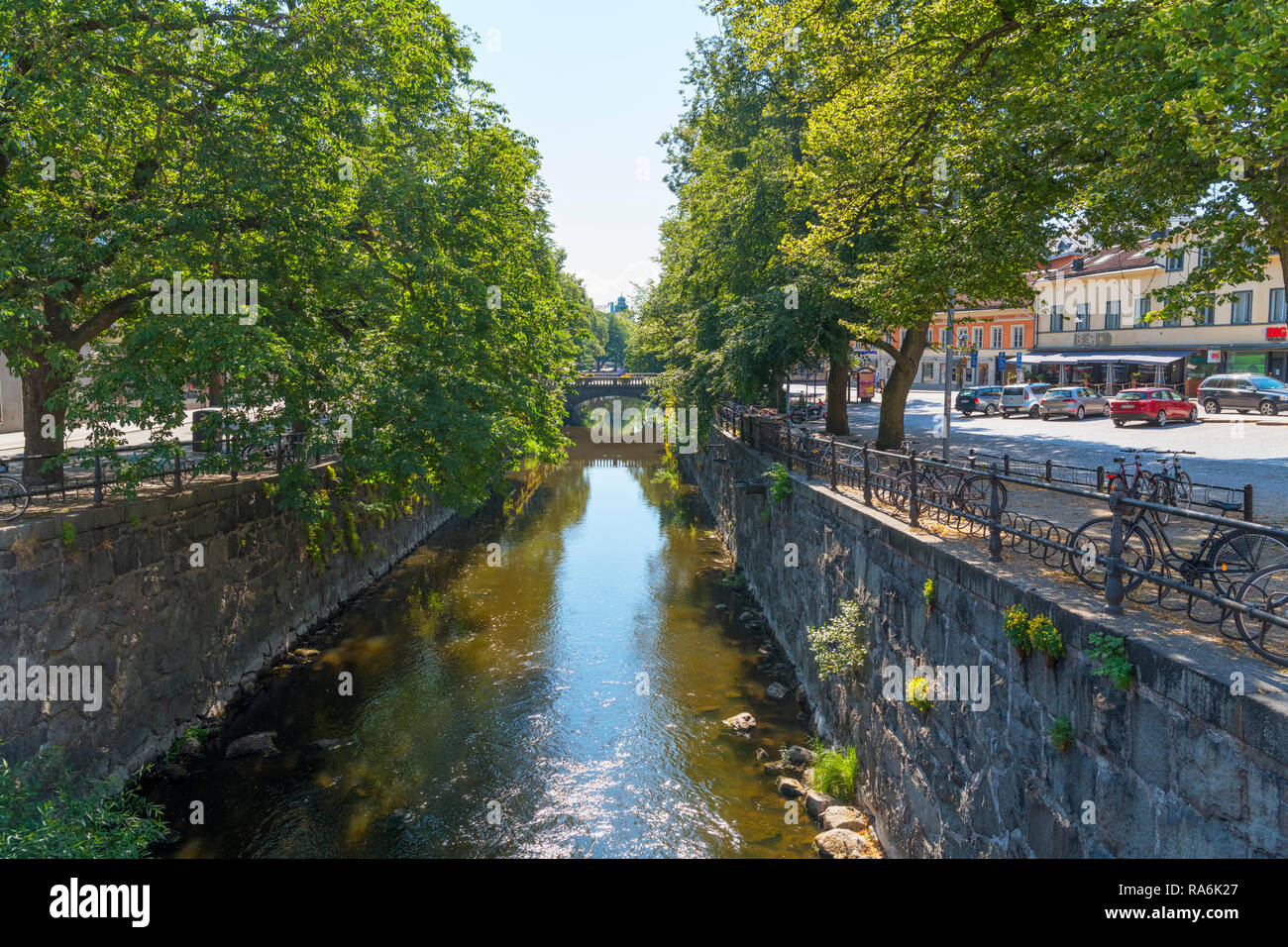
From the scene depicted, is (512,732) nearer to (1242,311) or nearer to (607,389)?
(1242,311)

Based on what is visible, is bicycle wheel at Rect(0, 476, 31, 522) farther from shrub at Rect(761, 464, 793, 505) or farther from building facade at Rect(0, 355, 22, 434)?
building facade at Rect(0, 355, 22, 434)

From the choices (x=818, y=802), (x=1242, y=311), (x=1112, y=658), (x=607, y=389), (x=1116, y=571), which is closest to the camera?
(x=1112, y=658)

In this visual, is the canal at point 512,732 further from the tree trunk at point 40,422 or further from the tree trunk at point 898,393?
the tree trunk at point 898,393

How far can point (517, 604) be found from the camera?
20.1 metres

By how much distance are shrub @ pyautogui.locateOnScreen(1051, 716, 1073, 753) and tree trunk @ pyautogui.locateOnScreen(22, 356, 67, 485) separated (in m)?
13.7

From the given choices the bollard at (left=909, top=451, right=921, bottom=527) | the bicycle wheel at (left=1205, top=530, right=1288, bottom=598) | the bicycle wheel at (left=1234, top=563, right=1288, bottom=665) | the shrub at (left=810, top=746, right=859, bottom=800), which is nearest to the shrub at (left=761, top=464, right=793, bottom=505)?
the shrub at (left=810, top=746, right=859, bottom=800)

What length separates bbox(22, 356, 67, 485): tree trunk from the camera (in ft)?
39.8

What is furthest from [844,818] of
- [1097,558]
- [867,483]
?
[1097,558]

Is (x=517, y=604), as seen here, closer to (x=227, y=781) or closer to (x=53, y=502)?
(x=227, y=781)

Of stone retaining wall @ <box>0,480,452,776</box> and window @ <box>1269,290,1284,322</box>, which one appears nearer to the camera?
stone retaining wall @ <box>0,480,452,776</box>

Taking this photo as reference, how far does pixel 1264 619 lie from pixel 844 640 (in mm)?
7249

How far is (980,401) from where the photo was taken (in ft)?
136
